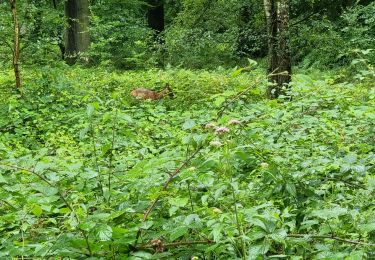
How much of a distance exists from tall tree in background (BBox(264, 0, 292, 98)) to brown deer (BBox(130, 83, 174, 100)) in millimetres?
1805

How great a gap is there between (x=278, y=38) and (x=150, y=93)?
2387mm

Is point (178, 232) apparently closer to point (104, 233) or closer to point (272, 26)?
point (104, 233)

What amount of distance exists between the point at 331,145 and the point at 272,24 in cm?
470

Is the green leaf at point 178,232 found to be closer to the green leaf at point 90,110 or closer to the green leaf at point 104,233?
the green leaf at point 104,233

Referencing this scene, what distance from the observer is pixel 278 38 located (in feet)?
27.6

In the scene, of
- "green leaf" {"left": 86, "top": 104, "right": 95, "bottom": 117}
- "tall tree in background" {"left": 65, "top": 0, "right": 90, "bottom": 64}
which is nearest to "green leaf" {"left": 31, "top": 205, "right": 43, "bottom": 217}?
"green leaf" {"left": 86, "top": 104, "right": 95, "bottom": 117}

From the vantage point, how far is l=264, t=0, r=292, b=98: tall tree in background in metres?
8.40

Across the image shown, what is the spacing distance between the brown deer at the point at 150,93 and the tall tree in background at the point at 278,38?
180 cm

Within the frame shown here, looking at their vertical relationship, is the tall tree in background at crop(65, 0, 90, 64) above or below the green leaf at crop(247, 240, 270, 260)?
above

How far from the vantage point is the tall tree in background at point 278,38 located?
8.40 m

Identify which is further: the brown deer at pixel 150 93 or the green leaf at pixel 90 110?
the brown deer at pixel 150 93

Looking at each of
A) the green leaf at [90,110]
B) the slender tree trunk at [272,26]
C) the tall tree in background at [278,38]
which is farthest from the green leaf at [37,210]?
the slender tree trunk at [272,26]

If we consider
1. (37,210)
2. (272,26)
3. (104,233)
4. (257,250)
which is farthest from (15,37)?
(257,250)

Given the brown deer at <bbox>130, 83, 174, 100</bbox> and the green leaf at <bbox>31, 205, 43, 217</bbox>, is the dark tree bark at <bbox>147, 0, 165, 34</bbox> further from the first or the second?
the green leaf at <bbox>31, 205, 43, 217</bbox>
